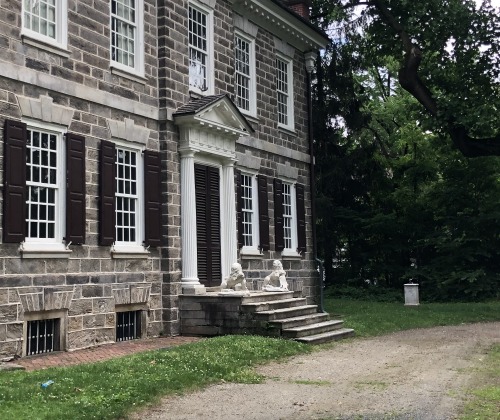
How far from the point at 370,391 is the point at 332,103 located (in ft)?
65.7

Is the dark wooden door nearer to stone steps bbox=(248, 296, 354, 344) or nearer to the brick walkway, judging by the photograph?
stone steps bbox=(248, 296, 354, 344)

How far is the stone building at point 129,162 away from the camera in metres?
10.6

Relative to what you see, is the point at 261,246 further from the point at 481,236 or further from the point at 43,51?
the point at 481,236

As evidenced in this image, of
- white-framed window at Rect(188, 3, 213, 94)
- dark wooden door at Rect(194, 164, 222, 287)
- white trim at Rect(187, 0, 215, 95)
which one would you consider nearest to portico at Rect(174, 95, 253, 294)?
dark wooden door at Rect(194, 164, 222, 287)

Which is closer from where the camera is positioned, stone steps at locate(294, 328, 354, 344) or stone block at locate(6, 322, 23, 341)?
stone block at locate(6, 322, 23, 341)

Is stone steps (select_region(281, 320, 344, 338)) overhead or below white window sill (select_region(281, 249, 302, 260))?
below

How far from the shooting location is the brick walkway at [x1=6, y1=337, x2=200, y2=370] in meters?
9.84

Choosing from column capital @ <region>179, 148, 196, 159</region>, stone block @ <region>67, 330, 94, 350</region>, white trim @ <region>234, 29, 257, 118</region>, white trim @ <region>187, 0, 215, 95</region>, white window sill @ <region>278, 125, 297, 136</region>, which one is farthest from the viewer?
white window sill @ <region>278, 125, 297, 136</region>

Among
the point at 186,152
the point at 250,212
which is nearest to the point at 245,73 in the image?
the point at 250,212

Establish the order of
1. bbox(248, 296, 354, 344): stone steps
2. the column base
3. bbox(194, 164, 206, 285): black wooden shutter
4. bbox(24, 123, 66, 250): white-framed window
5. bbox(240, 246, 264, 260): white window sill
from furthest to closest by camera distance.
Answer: bbox(240, 246, 264, 260): white window sill → bbox(194, 164, 206, 285): black wooden shutter → the column base → bbox(248, 296, 354, 344): stone steps → bbox(24, 123, 66, 250): white-framed window

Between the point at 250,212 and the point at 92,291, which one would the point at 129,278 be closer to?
the point at 92,291

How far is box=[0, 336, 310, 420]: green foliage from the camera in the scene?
6730mm

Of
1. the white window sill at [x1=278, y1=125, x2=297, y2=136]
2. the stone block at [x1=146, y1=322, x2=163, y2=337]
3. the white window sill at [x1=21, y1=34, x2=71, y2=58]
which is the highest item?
the white window sill at [x1=278, y1=125, x2=297, y2=136]

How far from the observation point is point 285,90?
19406 mm
